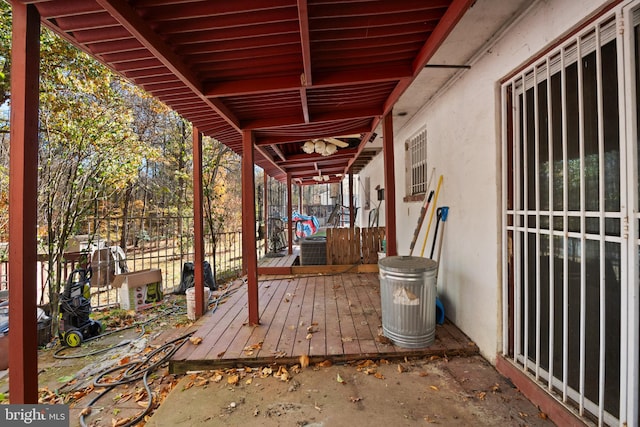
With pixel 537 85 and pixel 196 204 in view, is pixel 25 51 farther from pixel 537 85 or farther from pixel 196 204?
pixel 537 85

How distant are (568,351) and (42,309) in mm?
6312

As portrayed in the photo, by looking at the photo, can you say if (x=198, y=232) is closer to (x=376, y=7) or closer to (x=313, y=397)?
(x=313, y=397)

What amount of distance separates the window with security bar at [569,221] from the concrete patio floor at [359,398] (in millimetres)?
351

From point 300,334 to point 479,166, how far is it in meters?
2.42

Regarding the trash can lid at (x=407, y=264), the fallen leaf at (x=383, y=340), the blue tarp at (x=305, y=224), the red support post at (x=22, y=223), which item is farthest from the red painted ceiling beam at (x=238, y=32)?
the blue tarp at (x=305, y=224)

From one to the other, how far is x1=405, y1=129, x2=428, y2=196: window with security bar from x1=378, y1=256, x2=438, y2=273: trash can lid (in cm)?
172

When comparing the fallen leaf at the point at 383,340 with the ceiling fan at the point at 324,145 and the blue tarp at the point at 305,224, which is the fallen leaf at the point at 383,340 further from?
the blue tarp at the point at 305,224

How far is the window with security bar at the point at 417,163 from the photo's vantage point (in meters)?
4.46

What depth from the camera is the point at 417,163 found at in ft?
15.7

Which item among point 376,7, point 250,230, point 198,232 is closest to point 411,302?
point 250,230

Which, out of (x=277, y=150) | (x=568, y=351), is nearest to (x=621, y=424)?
(x=568, y=351)

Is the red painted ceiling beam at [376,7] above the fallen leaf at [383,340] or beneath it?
above

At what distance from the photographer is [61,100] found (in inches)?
186

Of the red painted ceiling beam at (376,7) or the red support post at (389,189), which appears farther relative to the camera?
the red support post at (389,189)
